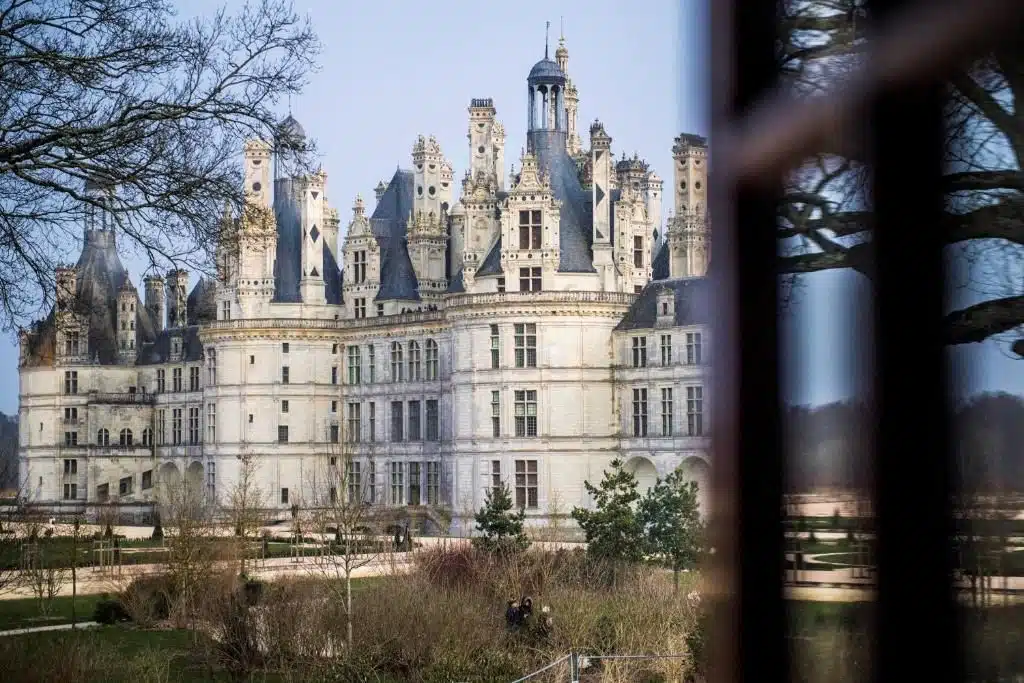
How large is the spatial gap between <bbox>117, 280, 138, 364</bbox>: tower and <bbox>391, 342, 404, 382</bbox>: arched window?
51.5 feet

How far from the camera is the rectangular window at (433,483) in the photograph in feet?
167

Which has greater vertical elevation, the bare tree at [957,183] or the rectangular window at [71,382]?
the rectangular window at [71,382]

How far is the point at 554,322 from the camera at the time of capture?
4719cm

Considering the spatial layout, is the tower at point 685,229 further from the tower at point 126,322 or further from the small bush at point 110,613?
the tower at point 126,322

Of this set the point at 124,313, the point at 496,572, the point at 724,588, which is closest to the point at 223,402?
the point at 124,313

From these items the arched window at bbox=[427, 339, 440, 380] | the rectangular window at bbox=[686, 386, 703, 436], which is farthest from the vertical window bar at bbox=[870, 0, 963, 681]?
the arched window at bbox=[427, 339, 440, 380]

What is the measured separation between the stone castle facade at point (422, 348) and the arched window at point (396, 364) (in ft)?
0.25

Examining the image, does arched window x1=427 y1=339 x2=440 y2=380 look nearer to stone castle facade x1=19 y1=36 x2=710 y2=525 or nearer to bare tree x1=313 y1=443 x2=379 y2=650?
stone castle facade x1=19 y1=36 x2=710 y2=525

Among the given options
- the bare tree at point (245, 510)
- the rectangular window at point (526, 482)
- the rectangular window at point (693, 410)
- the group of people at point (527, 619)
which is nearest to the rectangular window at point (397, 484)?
the bare tree at point (245, 510)

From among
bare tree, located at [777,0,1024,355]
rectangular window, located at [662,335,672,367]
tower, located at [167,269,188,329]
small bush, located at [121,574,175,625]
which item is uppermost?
tower, located at [167,269,188,329]

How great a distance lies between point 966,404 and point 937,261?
0.21m

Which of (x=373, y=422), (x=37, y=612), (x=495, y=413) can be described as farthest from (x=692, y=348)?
(x=37, y=612)

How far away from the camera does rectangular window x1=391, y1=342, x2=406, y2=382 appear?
54.0 m

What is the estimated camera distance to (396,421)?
177 feet
